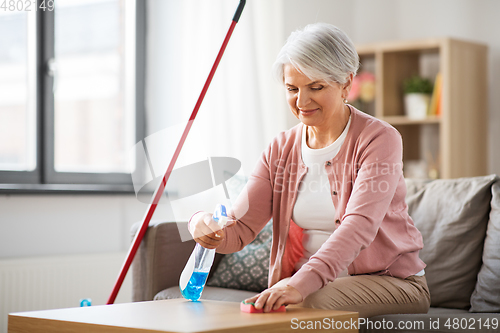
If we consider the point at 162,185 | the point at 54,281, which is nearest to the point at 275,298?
the point at 162,185

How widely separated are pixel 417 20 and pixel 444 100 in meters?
0.74

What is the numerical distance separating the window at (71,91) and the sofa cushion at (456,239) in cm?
126

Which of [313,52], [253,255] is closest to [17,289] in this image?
[253,255]

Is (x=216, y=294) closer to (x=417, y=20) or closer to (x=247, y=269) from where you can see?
(x=247, y=269)

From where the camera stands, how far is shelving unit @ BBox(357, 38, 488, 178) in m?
3.17

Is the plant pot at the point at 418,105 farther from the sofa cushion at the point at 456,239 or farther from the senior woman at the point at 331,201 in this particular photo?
the senior woman at the point at 331,201

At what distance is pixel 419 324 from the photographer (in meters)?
1.44

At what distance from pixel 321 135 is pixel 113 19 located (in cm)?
187

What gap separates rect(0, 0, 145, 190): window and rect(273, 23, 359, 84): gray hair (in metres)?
1.21

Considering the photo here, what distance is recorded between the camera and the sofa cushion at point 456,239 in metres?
1.81

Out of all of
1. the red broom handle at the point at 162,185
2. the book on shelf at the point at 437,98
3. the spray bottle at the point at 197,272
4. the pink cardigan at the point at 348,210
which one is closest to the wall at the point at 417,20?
the book on shelf at the point at 437,98

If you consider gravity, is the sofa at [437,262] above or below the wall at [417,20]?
below

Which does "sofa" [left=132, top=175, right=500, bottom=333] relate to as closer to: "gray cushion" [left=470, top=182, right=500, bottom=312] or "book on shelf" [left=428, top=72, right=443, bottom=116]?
"gray cushion" [left=470, top=182, right=500, bottom=312]

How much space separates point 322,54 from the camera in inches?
57.7
